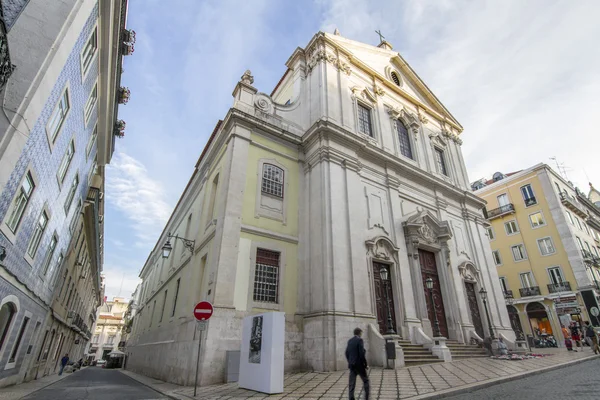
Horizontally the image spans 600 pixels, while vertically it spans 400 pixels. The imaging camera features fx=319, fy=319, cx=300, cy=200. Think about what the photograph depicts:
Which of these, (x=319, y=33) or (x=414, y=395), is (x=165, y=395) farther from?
(x=319, y=33)

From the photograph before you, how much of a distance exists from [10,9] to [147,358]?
17700mm

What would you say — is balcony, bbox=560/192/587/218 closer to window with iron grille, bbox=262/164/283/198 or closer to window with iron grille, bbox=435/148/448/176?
window with iron grille, bbox=435/148/448/176

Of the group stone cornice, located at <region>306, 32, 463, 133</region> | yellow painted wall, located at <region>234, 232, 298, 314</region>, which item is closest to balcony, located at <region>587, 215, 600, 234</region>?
stone cornice, located at <region>306, 32, 463, 133</region>

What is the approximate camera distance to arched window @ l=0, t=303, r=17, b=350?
912 centimetres

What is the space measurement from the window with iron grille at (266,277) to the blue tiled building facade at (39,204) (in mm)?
6988

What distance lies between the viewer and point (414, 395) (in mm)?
6121

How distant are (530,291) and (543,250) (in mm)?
3840

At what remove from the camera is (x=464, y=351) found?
534 inches

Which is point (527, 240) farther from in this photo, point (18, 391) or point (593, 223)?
point (18, 391)

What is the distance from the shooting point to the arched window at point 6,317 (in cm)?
912

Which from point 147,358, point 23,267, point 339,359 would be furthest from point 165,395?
point 147,358

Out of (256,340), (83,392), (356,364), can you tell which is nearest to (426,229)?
(256,340)

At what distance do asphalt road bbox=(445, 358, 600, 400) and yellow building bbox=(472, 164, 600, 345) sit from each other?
19.6 m

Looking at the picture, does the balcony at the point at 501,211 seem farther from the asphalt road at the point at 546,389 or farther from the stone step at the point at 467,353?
the asphalt road at the point at 546,389
